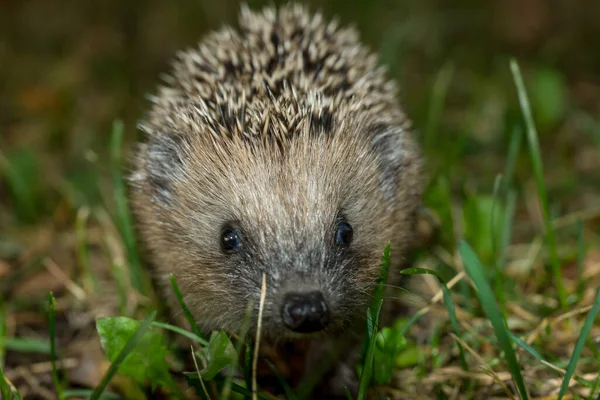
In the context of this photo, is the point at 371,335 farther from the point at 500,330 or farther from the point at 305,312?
the point at 500,330

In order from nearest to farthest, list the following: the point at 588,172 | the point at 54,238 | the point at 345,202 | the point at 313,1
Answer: the point at 345,202 < the point at 54,238 < the point at 588,172 < the point at 313,1

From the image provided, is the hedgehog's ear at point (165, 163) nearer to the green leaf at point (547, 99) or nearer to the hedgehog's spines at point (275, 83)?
the hedgehog's spines at point (275, 83)

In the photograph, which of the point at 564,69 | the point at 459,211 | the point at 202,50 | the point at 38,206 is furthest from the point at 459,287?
the point at 564,69

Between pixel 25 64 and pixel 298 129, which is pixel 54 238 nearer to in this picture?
pixel 298 129

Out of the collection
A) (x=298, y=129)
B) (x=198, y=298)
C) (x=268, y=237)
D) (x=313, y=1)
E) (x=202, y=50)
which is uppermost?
(x=313, y=1)

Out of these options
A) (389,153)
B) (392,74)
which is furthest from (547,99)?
(389,153)

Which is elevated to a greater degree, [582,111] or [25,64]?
[25,64]

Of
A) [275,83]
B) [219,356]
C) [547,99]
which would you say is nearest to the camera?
[219,356]
